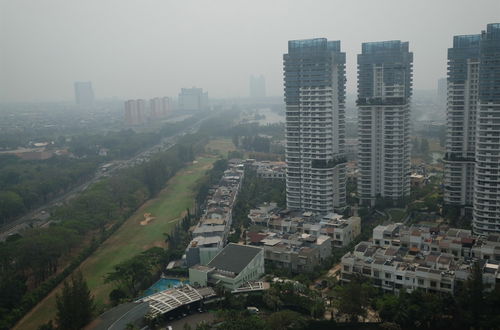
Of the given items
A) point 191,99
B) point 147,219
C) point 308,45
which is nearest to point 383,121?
point 308,45

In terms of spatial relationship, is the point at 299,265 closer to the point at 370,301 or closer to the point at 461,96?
the point at 370,301

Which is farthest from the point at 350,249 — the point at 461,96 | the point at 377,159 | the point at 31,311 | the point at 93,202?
the point at 93,202

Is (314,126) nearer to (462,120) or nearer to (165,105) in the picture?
(462,120)

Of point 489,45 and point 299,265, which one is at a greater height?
point 489,45

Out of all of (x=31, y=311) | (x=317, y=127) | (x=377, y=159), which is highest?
(x=317, y=127)

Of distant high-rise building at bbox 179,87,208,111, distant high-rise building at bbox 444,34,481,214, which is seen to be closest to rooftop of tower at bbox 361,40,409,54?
distant high-rise building at bbox 444,34,481,214

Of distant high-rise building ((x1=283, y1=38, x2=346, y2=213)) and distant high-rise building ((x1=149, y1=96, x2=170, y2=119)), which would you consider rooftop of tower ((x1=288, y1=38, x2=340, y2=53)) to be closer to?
distant high-rise building ((x1=283, y1=38, x2=346, y2=213))

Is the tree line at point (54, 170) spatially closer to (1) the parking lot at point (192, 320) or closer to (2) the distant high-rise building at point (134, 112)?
(1) the parking lot at point (192, 320)
